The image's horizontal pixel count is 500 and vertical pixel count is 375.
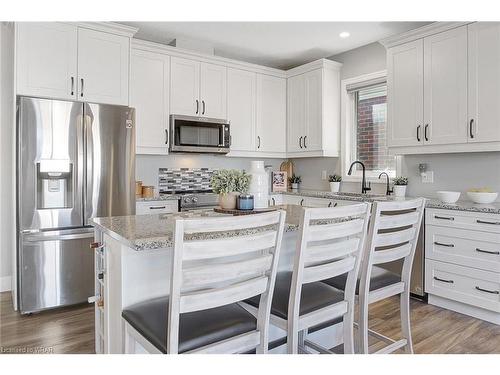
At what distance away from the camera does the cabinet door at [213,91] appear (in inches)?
166

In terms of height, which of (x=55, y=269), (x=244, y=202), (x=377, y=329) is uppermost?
(x=244, y=202)

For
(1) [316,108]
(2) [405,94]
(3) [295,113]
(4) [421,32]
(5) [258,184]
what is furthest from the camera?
(3) [295,113]

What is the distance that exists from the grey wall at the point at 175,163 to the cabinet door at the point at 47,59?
1208mm

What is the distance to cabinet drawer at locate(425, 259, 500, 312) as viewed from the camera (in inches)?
107

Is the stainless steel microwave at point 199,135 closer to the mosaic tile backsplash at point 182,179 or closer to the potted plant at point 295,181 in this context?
the mosaic tile backsplash at point 182,179

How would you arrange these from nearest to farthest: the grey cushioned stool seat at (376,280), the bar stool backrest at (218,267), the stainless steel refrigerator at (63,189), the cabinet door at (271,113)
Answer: the bar stool backrest at (218,267), the grey cushioned stool seat at (376,280), the stainless steel refrigerator at (63,189), the cabinet door at (271,113)

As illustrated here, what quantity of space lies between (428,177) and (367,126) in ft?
3.42

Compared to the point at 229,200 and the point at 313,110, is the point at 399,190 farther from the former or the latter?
the point at 229,200

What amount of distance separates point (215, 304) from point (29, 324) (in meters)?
2.19

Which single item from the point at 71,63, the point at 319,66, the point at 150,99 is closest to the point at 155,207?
the point at 150,99

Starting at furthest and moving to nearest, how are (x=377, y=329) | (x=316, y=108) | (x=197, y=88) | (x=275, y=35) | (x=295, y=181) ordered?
1. (x=295, y=181)
2. (x=316, y=108)
3. (x=197, y=88)
4. (x=275, y=35)
5. (x=377, y=329)

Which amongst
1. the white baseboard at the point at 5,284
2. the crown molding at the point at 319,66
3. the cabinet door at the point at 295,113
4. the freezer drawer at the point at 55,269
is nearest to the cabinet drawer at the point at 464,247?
the cabinet door at the point at 295,113

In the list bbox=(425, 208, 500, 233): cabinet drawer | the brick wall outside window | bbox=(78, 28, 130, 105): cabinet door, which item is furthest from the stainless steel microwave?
bbox=(425, 208, 500, 233): cabinet drawer

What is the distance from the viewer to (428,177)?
369 cm
